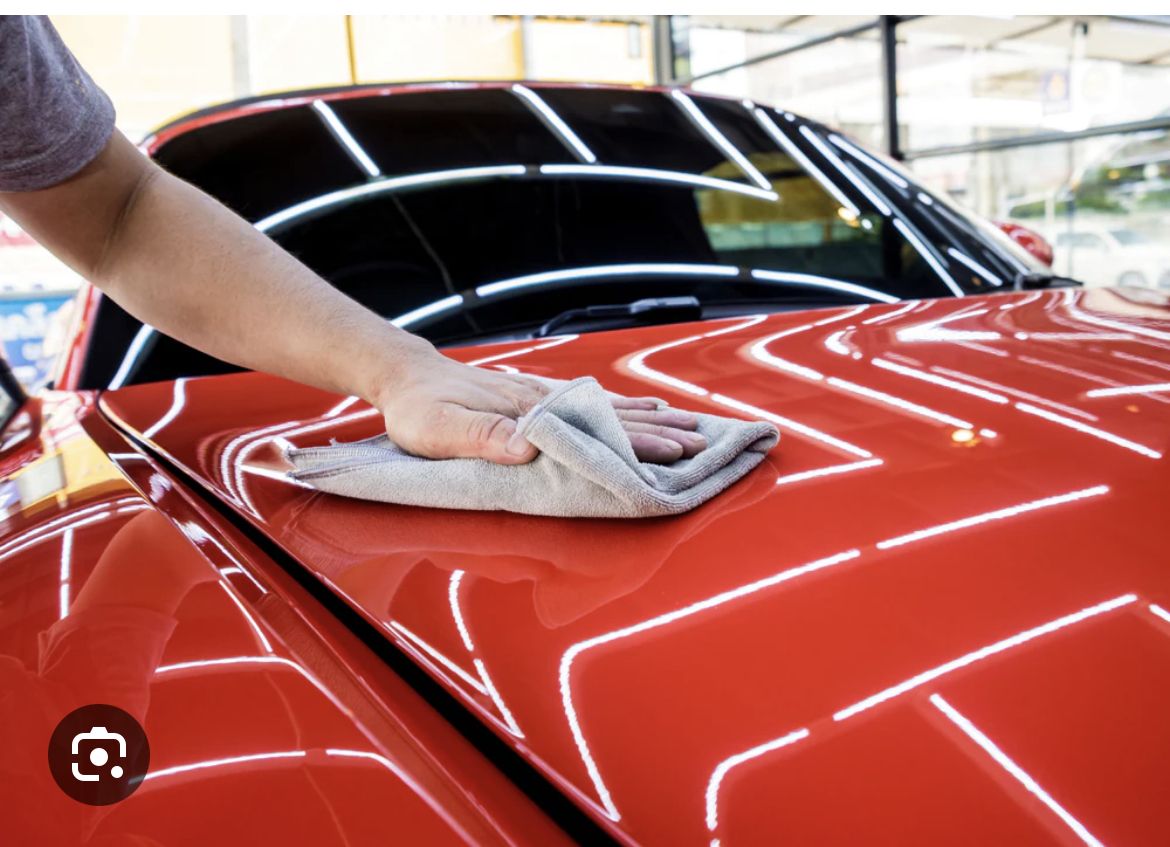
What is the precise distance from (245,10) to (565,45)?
8.67 feet

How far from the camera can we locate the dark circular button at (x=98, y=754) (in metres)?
0.40

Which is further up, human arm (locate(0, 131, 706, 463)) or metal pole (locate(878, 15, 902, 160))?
metal pole (locate(878, 15, 902, 160))

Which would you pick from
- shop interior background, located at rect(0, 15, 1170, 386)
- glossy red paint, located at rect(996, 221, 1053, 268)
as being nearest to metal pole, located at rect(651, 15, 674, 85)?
shop interior background, located at rect(0, 15, 1170, 386)

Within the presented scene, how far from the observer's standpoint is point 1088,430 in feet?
2.25

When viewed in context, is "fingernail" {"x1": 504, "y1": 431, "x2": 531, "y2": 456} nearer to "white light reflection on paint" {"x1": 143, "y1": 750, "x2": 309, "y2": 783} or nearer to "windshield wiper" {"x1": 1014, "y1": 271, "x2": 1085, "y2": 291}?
"white light reflection on paint" {"x1": 143, "y1": 750, "x2": 309, "y2": 783}

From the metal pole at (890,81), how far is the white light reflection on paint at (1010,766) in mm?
6399

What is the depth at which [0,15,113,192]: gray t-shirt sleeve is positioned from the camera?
2.73 ft

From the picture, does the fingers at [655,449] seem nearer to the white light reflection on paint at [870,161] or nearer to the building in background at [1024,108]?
the white light reflection on paint at [870,161]

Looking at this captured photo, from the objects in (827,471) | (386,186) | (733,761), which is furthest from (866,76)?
(733,761)

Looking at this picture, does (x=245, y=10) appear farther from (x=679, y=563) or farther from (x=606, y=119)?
(x=679, y=563)

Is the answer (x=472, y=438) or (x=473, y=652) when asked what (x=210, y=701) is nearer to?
(x=473, y=652)

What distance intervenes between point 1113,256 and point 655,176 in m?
5.90

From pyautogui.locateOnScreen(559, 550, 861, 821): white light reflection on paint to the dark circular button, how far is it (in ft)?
0.62

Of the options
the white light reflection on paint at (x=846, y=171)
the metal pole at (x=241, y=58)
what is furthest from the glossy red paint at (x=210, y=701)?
the metal pole at (x=241, y=58)
